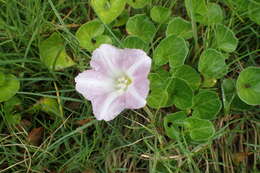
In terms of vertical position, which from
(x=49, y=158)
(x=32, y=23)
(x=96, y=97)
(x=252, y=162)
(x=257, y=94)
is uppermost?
(x=32, y=23)

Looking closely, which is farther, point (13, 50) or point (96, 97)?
point (13, 50)

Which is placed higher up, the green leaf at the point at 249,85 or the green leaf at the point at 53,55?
the green leaf at the point at 53,55

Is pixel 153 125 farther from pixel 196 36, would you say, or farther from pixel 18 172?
pixel 18 172

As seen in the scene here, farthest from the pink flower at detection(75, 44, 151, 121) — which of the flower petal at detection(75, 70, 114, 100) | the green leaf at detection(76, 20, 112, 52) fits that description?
the green leaf at detection(76, 20, 112, 52)

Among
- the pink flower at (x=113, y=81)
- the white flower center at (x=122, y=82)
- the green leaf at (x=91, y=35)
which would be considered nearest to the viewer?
the pink flower at (x=113, y=81)

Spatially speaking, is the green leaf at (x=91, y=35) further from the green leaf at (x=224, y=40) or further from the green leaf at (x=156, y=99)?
the green leaf at (x=224, y=40)

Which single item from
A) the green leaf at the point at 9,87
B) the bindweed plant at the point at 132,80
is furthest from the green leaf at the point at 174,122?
the green leaf at the point at 9,87

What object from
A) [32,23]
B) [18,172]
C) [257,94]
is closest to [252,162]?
[257,94]

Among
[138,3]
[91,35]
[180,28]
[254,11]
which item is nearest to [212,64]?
[180,28]
